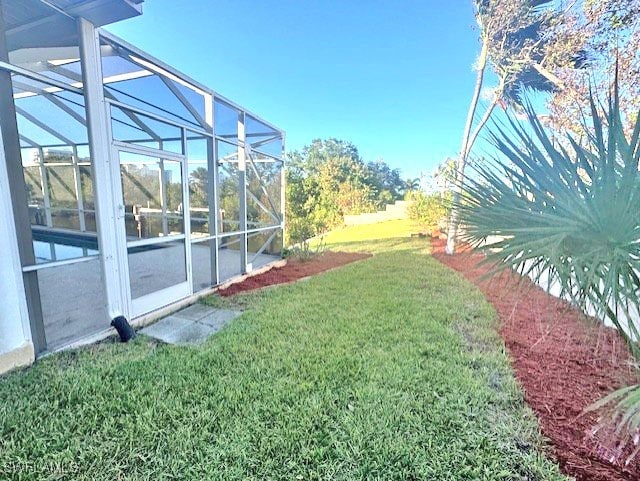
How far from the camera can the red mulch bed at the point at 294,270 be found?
5586 mm

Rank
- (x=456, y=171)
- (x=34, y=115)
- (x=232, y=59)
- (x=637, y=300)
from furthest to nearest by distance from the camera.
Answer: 1. (x=232, y=59)
2. (x=34, y=115)
3. (x=456, y=171)
4. (x=637, y=300)

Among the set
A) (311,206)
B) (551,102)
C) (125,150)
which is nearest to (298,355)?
(125,150)

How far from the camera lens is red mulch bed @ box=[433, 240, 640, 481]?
6.14 ft

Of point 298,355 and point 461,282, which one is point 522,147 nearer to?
point 298,355

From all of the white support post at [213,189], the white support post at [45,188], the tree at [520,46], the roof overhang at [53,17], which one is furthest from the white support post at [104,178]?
the tree at [520,46]

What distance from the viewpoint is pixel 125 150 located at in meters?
3.56

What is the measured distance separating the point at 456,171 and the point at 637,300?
1123mm

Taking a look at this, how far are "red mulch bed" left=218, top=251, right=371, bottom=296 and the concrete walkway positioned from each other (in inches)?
32.6

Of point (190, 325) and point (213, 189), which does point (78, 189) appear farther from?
point (190, 325)

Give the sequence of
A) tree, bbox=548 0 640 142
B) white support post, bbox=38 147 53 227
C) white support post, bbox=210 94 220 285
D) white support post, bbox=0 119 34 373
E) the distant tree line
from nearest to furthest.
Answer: white support post, bbox=0 119 34 373, white support post, bbox=38 147 53 227, tree, bbox=548 0 640 142, white support post, bbox=210 94 220 285, the distant tree line

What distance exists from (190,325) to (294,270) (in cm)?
350

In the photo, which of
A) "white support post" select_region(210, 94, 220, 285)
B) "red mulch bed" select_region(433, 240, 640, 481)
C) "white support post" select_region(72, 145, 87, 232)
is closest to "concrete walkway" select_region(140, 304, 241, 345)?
"white support post" select_region(210, 94, 220, 285)

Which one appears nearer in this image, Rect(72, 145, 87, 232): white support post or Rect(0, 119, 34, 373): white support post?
Rect(0, 119, 34, 373): white support post

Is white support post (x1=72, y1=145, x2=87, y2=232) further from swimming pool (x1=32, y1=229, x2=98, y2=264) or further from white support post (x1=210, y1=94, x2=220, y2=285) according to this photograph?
white support post (x1=210, y1=94, x2=220, y2=285)
